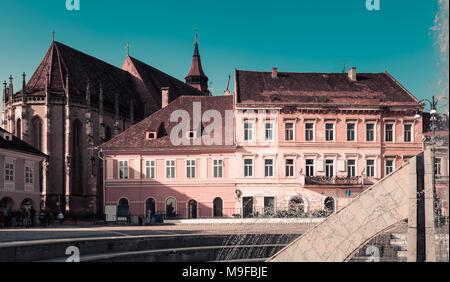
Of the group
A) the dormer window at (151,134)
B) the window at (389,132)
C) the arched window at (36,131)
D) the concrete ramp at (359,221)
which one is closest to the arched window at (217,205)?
the dormer window at (151,134)

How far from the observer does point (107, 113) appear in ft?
219

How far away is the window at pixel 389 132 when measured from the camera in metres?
45.5

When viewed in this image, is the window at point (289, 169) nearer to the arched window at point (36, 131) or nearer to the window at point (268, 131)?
the window at point (268, 131)

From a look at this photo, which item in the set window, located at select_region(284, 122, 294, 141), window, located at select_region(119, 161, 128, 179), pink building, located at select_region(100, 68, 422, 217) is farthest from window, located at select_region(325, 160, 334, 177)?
window, located at select_region(119, 161, 128, 179)

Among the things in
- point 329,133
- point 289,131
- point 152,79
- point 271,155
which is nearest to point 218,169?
point 271,155

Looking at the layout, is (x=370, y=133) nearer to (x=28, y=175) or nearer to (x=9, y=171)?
(x=28, y=175)

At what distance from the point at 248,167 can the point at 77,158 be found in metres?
24.6

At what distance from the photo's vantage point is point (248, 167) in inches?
1774

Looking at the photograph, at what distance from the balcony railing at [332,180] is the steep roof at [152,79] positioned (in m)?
36.1

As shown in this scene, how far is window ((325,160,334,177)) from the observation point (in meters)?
44.9

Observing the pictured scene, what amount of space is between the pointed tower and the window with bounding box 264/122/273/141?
62.5 meters
